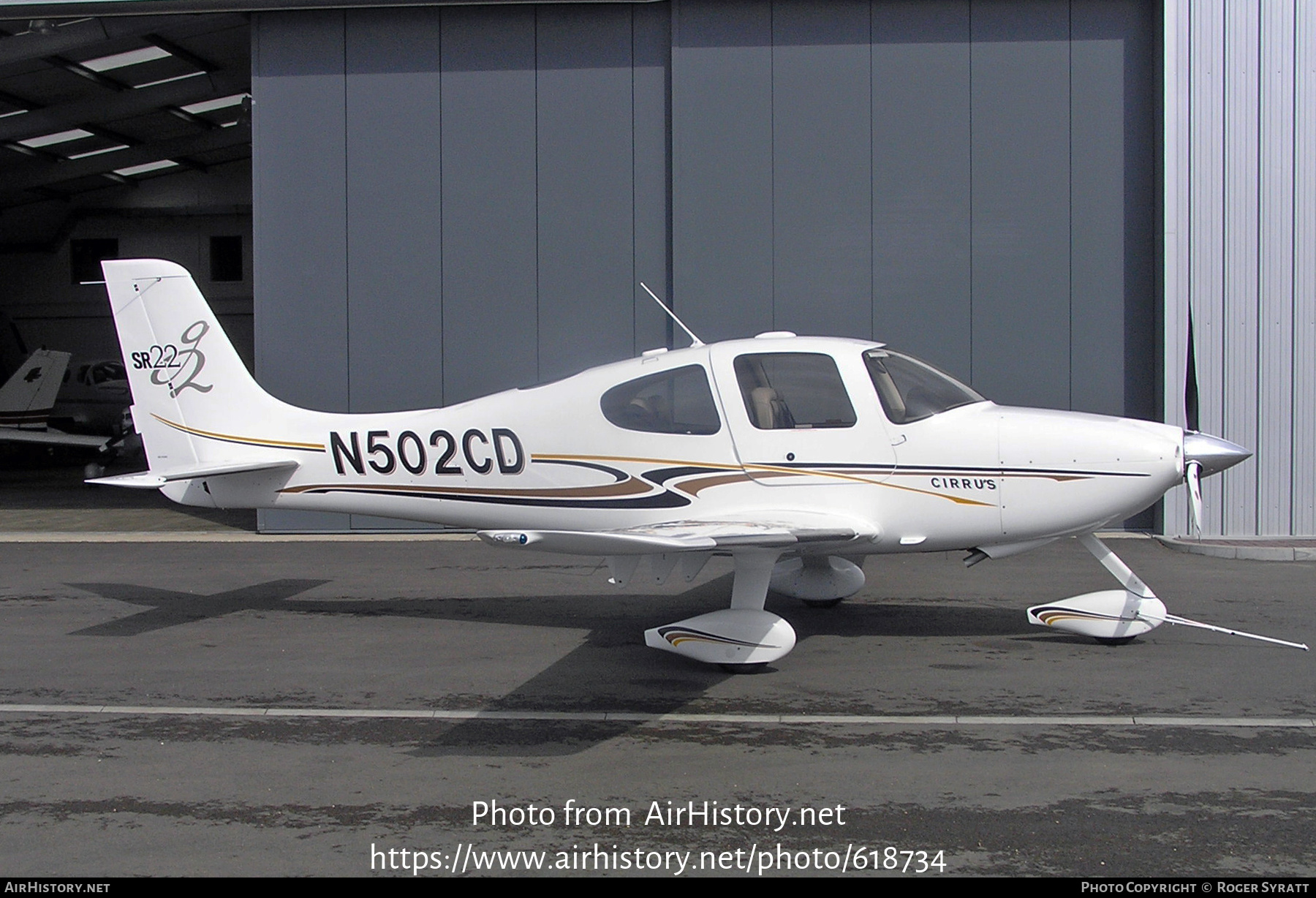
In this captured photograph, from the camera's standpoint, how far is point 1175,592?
30.3 feet

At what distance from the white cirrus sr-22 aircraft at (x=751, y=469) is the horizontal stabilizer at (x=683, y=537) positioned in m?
0.02

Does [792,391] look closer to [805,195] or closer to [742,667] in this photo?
[742,667]

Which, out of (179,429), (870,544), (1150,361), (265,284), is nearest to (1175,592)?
(870,544)

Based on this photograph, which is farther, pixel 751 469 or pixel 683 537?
pixel 751 469

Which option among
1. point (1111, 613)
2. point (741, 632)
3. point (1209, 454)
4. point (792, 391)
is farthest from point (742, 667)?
point (1209, 454)

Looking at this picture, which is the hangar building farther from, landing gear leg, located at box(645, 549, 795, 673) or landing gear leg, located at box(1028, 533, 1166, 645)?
landing gear leg, located at box(645, 549, 795, 673)

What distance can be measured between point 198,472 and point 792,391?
13.5 feet

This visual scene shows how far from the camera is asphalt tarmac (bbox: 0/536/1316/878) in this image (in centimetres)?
417

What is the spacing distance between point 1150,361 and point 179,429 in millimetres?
10017

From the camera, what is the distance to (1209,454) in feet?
22.5

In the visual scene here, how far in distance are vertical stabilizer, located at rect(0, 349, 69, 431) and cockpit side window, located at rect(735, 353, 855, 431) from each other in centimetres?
2145

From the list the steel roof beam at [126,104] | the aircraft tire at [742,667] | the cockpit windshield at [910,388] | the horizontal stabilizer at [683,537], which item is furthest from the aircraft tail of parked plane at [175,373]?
the steel roof beam at [126,104]

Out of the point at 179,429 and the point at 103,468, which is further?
the point at 103,468

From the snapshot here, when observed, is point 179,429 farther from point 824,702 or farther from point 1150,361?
point 1150,361
